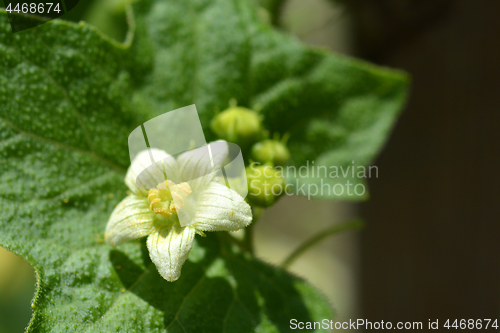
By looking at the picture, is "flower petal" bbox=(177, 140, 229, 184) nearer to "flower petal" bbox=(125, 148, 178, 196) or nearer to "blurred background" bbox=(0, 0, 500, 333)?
"flower petal" bbox=(125, 148, 178, 196)

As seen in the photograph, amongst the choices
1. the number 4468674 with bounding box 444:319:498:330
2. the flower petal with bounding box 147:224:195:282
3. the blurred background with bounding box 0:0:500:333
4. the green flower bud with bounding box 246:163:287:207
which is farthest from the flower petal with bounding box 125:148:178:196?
the number 4468674 with bounding box 444:319:498:330

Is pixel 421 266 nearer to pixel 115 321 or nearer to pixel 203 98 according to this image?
pixel 203 98

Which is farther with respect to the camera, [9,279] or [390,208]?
[390,208]

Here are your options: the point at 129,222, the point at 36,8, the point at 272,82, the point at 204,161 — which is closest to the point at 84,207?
the point at 129,222

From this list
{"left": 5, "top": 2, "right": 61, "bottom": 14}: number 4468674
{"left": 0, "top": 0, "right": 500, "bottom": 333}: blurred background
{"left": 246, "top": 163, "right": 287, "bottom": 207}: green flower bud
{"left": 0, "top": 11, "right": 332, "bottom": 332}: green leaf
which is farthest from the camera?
{"left": 0, "top": 0, "right": 500, "bottom": 333}: blurred background

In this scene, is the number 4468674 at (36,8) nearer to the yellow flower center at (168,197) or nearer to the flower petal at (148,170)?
the flower petal at (148,170)

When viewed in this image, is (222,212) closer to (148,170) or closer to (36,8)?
(148,170)

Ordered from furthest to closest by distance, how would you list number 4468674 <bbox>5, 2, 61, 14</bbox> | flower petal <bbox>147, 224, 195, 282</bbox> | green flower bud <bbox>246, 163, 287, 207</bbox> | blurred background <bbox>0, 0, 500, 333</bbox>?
1. blurred background <bbox>0, 0, 500, 333</bbox>
2. number 4468674 <bbox>5, 2, 61, 14</bbox>
3. green flower bud <bbox>246, 163, 287, 207</bbox>
4. flower petal <bbox>147, 224, 195, 282</bbox>

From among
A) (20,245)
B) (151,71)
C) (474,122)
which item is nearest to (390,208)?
(474,122)
